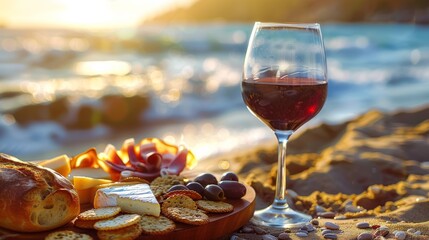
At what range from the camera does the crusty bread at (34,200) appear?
71.5 inches

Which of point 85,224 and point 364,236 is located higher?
point 85,224

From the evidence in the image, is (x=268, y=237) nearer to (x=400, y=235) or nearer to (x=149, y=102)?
(x=400, y=235)

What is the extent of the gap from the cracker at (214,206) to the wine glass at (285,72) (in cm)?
31

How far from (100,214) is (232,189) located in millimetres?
594

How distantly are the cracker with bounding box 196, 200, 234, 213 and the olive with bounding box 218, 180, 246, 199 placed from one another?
0.10 m

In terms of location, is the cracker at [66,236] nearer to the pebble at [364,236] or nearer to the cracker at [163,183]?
the cracker at [163,183]

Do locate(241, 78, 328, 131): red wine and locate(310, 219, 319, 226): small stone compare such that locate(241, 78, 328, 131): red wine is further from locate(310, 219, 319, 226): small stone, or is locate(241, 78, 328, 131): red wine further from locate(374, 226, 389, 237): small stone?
locate(374, 226, 389, 237): small stone

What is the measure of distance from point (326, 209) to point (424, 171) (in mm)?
1203

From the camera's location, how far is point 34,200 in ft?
6.04

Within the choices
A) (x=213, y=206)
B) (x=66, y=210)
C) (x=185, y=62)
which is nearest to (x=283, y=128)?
(x=213, y=206)

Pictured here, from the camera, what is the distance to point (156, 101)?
1136 cm

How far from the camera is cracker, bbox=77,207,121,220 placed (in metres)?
1.85

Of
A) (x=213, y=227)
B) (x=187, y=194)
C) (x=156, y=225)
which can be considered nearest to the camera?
(x=156, y=225)

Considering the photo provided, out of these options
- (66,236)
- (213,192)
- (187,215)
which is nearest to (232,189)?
(213,192)
